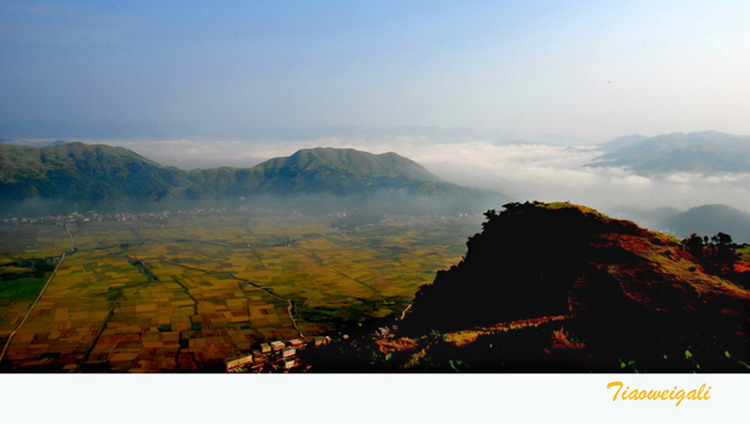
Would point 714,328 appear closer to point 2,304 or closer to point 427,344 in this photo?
point 427,344

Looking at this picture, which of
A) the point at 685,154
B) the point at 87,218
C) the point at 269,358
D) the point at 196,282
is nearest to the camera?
the point at 269,358

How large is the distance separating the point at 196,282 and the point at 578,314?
1002cm

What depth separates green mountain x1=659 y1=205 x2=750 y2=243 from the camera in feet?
23.6

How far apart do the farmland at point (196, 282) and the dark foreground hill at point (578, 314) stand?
2.35 metres

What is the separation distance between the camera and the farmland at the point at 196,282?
779cm

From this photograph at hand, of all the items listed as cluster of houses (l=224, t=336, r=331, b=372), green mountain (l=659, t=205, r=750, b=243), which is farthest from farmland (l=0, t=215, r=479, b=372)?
green mountain (l=659, t=205, r=750, b=243)

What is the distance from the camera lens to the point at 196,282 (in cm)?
1080

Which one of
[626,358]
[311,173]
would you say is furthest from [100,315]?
[626,358]

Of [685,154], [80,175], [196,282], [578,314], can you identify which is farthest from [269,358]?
[685,154]

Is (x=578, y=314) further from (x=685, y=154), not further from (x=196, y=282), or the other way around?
(x=196, y=282)

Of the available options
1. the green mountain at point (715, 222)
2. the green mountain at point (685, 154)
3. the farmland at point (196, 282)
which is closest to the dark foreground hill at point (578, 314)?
the green mountain at point (715, 222)

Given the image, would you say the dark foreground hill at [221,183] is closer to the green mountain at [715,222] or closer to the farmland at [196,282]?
the farmland at [196,282]

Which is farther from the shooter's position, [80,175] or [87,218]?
[87,218]

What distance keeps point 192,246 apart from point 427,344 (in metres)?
8.39
